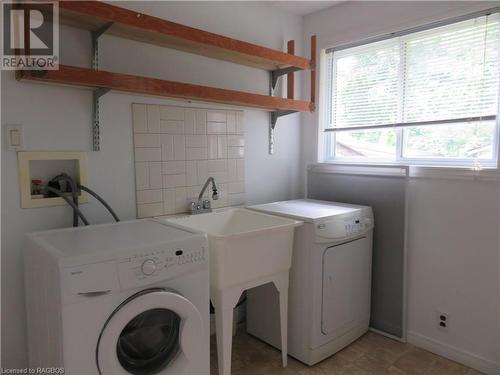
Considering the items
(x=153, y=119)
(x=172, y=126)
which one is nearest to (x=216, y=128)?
(x=172, y=126)

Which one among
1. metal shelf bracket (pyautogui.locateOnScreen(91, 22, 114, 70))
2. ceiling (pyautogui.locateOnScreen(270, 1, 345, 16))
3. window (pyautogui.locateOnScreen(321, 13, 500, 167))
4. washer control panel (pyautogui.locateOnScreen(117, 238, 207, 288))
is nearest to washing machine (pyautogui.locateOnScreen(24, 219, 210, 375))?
washer control panel (pyautogui.locateOnScreen(117, 238, 207, 288))

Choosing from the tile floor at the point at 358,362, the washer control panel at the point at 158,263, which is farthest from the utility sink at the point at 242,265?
the washer control panel at the point at 158,263

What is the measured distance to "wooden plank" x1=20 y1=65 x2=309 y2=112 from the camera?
1539 millimetres

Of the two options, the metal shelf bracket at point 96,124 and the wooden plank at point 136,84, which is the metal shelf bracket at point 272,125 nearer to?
the wooden plank at point 136,84

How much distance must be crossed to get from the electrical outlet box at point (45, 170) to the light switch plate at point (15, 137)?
0.03 meters

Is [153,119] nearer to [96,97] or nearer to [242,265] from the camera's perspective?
[96,97]

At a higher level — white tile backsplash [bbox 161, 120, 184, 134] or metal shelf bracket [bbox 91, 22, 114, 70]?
metal shelf bracket [bbox 91, 22, 114, 70]

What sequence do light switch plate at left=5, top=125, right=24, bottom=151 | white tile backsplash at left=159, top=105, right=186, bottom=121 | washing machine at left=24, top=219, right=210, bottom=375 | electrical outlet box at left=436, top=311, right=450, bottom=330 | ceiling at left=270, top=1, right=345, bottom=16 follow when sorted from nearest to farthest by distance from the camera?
washing machine at left=24, top=219, right=210, bottom=375
light switch plate at left=5, top=125, right=24, bottom=151
white tile backsplash at left=159, top=105, right=186, bottom=121
electrical outlet box at left=436, top=311, right=450, bottom=330
ceiling at left=270, top=1, right=345, bottom=16

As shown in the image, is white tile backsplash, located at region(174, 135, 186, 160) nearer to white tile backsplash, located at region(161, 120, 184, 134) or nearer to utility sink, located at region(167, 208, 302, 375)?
white tile backsplash, located at region(161, 120, 184, 134)

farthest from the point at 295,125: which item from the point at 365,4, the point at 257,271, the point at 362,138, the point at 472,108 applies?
the point at 257,271

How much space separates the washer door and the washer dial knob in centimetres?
7

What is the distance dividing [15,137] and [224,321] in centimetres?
135

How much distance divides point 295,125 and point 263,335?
1.68 m

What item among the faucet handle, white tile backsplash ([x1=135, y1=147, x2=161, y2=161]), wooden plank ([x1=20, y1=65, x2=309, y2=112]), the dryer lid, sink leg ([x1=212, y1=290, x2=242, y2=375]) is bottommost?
sink leg ([x1=212, y1=290, x2=242, y2=375])
